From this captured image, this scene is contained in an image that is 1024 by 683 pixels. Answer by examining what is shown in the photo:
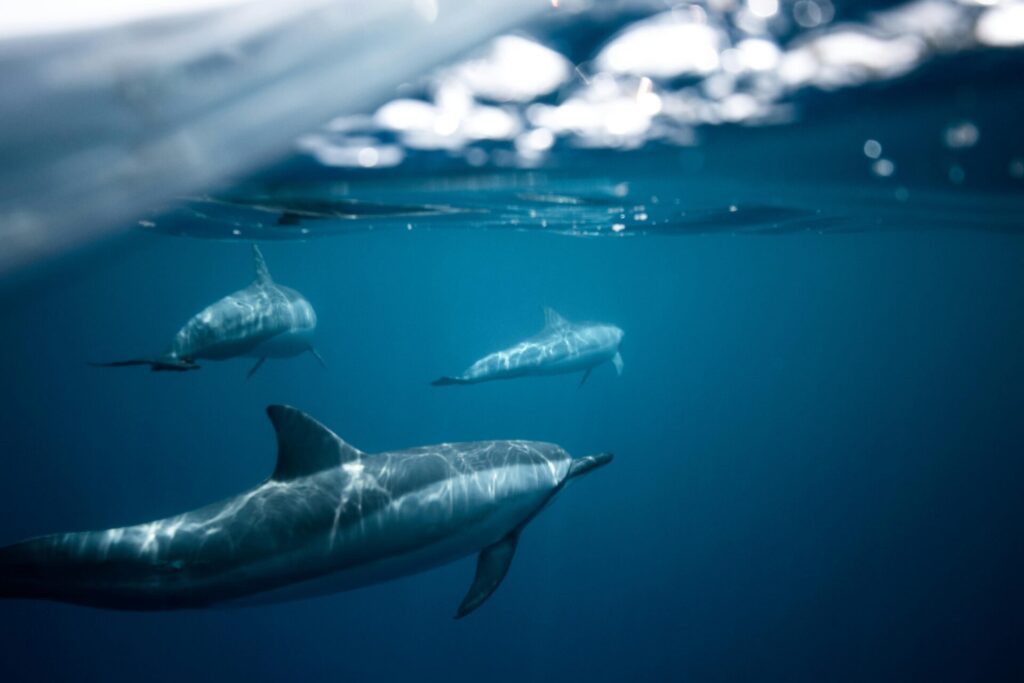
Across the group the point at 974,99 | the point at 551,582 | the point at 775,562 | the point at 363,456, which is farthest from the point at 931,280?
the point at 363,456

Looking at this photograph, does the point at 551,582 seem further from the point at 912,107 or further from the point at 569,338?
the point at 912,107

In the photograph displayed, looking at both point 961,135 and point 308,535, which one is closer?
point 308,535

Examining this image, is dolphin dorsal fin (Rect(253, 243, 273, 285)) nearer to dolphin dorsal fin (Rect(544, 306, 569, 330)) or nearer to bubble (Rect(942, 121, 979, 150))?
dolphin dorsal fin (Rect(544, 306, 569, 330))

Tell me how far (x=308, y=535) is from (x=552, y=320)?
40.1ft

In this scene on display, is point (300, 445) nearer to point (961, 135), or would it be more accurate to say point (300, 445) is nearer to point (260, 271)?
point (260, 271)

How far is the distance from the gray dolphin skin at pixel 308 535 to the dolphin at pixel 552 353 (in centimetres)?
601

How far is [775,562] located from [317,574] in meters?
26.6

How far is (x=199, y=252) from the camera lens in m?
36.2

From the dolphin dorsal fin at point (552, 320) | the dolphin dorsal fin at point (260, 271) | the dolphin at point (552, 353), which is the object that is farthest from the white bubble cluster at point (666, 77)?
the dolphin dorsal fin at point (552, 320)

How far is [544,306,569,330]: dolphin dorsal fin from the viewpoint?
17.3 m

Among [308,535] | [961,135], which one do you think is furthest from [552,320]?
[308,535]

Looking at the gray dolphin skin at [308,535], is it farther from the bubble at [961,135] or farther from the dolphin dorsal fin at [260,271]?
the bubble at [961,135]

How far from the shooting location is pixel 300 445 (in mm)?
6457

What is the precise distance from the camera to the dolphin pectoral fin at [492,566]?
750 centimetres
